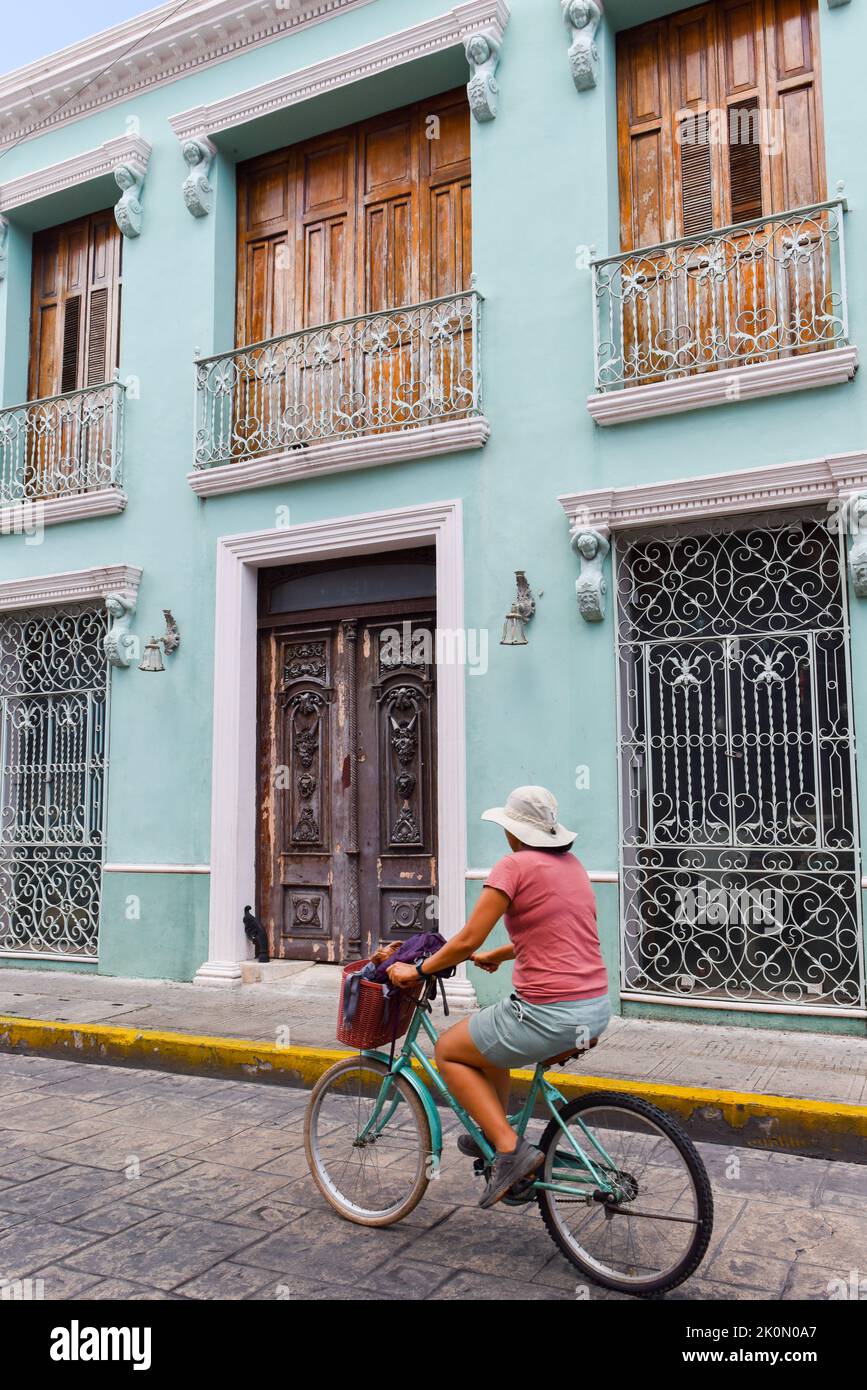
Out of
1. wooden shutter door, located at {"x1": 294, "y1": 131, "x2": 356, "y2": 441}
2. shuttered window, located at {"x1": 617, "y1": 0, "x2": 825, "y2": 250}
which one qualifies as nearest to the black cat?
wooden shutter door, located at {"x1": 294, "y1": 131, "x2": 356, "y2": 441}

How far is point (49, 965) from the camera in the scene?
33.4 feet

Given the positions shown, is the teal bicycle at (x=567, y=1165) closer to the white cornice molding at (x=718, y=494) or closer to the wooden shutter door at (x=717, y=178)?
the white cornice molding at (x=718, y=494)

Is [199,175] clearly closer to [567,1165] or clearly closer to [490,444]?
[490,444]

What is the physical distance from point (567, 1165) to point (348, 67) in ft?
29.6

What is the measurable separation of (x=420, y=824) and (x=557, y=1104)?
5177 millimetres

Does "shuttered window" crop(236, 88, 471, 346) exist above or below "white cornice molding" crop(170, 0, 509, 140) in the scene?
below

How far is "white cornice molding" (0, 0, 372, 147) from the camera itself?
973 centimetres

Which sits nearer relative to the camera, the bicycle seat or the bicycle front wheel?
the bicycle seat

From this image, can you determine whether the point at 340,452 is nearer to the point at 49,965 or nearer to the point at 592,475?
the point at 592,475

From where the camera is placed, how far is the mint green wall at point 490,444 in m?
7.70

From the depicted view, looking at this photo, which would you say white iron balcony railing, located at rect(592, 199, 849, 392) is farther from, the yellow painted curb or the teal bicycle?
the teal bicycle

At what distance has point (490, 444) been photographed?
8.52 m

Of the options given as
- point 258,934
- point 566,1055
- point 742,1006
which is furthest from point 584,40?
point 566,1055

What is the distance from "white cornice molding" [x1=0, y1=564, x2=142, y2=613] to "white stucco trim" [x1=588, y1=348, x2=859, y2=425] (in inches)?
181
